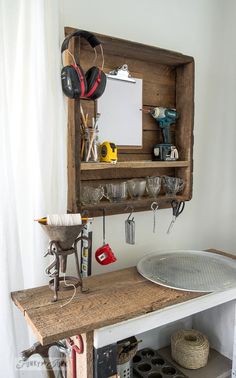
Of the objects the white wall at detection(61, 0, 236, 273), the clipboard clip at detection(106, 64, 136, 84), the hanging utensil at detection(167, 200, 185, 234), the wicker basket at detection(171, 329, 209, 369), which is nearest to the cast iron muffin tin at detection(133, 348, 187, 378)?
the wicker basket at detection(171, 329, 209, 369)

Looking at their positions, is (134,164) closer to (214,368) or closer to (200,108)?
(200,108)

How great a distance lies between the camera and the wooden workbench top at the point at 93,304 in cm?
89

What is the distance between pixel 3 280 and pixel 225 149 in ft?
4.65

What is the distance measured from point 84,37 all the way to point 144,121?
19.2 inches

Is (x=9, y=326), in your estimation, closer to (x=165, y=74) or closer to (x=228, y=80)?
(x=165, y=74)

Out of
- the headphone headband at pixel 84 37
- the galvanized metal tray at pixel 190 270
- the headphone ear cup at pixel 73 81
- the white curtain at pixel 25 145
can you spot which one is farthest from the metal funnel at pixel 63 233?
the headphone headband at pixel 84 37

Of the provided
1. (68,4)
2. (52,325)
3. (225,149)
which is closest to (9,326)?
(52,325)

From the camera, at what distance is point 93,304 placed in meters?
1.02

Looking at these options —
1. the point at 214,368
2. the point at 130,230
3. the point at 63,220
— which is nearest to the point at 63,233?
the point at 63,220

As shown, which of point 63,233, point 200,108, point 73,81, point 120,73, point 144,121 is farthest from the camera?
point 200,108

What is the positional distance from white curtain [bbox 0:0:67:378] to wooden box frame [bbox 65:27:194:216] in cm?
7

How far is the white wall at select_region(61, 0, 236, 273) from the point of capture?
4.77 ft

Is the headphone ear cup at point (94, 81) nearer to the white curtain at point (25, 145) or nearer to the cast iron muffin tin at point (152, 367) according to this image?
the white curtain at point (25, 145)

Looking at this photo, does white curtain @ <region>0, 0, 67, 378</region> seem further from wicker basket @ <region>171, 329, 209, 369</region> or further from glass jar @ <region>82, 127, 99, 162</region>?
wicker basket @ <region>171, 329, 209, 369</region>
